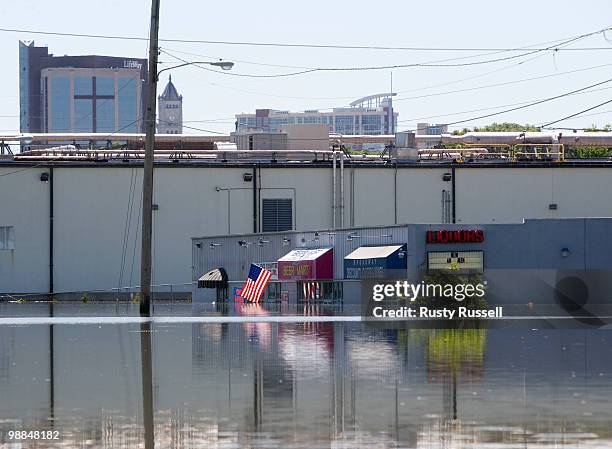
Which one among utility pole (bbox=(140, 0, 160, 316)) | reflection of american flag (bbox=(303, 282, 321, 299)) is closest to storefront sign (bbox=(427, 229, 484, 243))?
reflection of american flag (bbox=(303, 282, 321, 299))

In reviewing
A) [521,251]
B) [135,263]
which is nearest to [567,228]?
[521,251]

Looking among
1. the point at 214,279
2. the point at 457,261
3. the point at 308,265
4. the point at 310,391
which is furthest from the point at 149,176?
the point at 310,391

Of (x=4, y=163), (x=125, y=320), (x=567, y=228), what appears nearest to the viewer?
(x=125, y=320)

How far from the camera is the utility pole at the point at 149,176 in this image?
142 ft

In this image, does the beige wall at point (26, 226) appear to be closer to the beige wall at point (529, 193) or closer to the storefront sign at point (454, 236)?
the beige wall at point (529, 193)

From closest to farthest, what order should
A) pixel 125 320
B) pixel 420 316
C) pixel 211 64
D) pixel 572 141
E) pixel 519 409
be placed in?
pixel 519 409, pixel 125 320, pixel 420 316, pixel 211 64, pixel 572 141

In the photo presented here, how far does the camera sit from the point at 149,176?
1726 inches

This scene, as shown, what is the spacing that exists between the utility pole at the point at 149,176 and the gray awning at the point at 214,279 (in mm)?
21022

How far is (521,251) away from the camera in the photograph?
171ft

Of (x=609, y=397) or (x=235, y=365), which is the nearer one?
(x=609, y=397)

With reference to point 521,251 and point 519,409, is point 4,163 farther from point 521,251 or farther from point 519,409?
point 519,409

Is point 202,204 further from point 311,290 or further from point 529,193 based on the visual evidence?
point 311,290

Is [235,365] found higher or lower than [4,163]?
lower

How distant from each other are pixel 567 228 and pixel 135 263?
29110 mm
